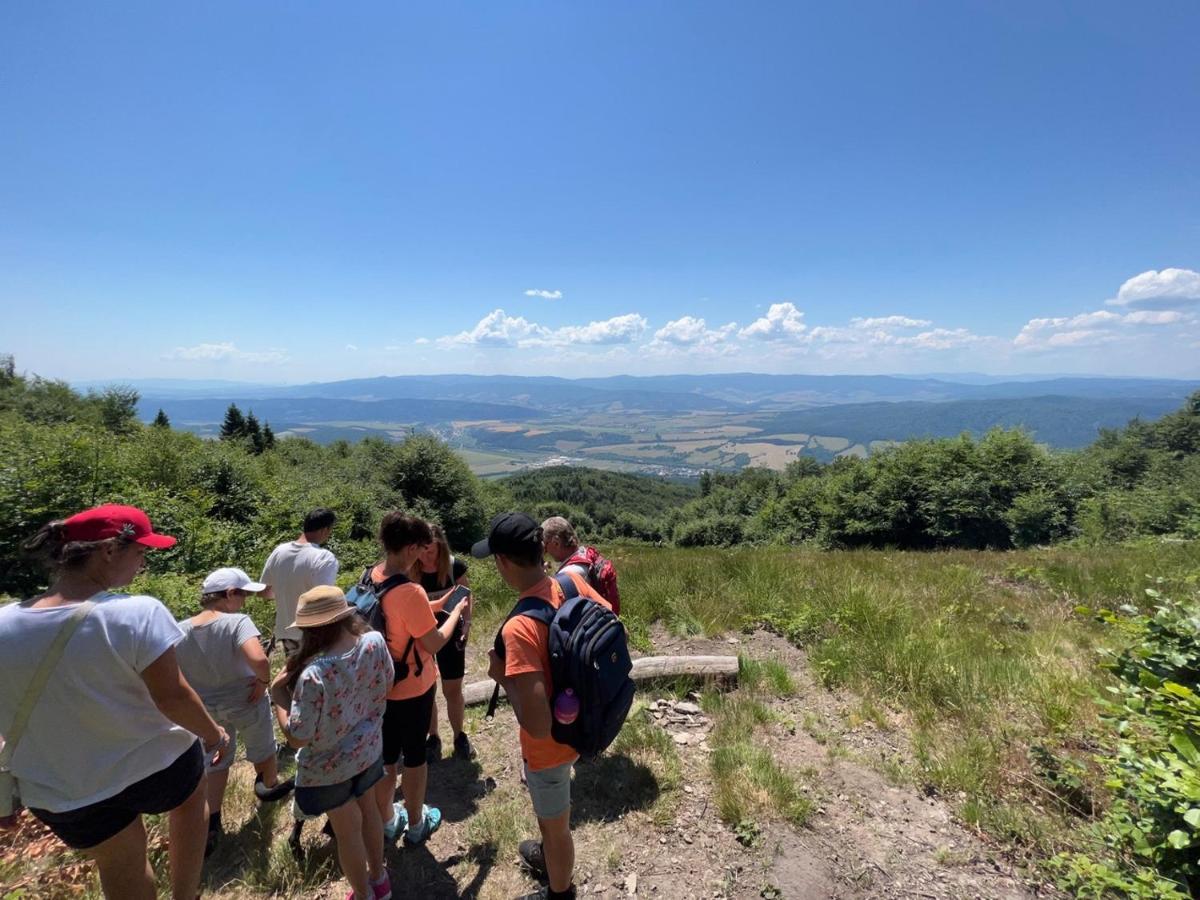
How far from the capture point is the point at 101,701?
191 cm

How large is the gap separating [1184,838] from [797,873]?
168 centimetres

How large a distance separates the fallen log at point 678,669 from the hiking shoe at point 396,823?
1444 mm

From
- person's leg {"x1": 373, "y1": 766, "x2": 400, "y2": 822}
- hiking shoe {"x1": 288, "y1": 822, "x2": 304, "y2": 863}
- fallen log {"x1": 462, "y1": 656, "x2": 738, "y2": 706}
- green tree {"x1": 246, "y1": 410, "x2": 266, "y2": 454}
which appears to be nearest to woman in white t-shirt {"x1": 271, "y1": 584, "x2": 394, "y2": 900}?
person's leg {"x1": 373, "y1": 766, "x2": 400, "y2": 822}

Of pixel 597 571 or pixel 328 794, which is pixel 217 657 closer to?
pixel 328 794

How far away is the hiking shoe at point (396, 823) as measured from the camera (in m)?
3.15

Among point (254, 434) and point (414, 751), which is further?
point (254, 434)

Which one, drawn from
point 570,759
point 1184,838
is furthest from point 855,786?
point 570,759

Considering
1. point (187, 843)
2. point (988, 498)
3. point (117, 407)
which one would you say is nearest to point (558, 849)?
point (187, 843)

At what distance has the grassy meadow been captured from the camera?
9.77ft

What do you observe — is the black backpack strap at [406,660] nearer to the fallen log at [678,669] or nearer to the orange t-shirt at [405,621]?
the orange t-shirt at [405,621]

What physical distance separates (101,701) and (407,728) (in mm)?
1473

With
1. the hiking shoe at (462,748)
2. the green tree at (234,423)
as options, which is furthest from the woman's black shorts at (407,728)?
the green tree at (234,423)

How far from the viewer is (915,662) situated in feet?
14.4

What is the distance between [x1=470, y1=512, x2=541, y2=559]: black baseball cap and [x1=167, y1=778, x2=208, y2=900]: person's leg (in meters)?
1.99
